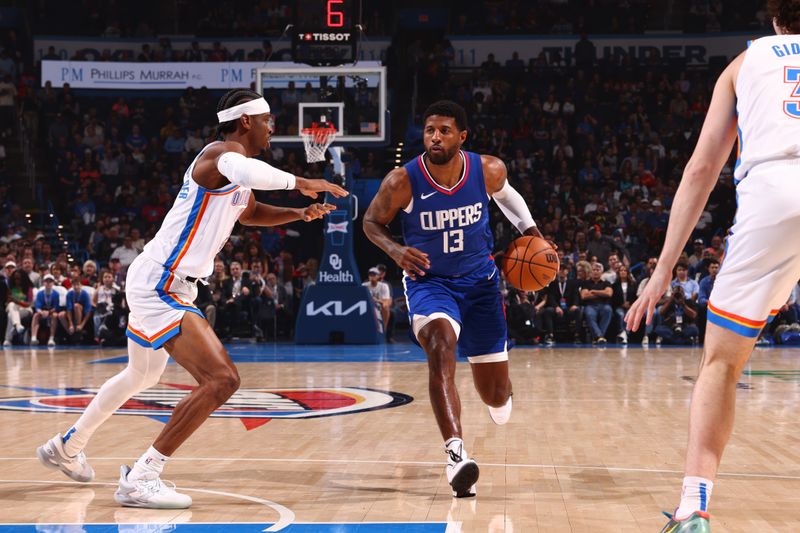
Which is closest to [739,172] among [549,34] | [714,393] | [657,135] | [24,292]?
[714,393]

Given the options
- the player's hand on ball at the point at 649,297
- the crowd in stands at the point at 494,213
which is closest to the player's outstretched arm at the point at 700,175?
the player's hand on ball at the point at 649,297

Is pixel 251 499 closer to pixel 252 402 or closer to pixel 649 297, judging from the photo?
pixel 649 297

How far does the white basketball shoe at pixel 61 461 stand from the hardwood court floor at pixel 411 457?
0.27 feet

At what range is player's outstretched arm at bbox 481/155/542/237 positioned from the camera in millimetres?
5824

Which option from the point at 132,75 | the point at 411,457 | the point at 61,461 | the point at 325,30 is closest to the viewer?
the point at 61,461

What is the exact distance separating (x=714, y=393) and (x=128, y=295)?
9.86 ft

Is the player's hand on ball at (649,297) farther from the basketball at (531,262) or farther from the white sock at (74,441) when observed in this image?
the white sock at (74,441)

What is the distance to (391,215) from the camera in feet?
18.8

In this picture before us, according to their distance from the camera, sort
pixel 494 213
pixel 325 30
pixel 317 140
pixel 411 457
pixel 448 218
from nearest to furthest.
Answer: pixel 448 218 < pixel 411 457 < pixel 325 30 < pixel 317 140 < pixel 494 213

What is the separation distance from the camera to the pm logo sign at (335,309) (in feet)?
51.8

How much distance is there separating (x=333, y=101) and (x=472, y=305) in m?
9.35

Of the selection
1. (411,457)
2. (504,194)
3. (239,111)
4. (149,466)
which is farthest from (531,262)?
(149,466)

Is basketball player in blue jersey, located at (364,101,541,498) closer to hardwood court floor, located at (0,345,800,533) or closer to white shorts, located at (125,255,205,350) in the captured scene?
hardwood court floor, located at (0,345,800,533)

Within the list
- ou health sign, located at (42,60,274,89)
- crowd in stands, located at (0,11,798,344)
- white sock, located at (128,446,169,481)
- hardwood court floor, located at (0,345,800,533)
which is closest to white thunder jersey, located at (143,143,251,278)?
white sock, located at (128,446,169,481)
